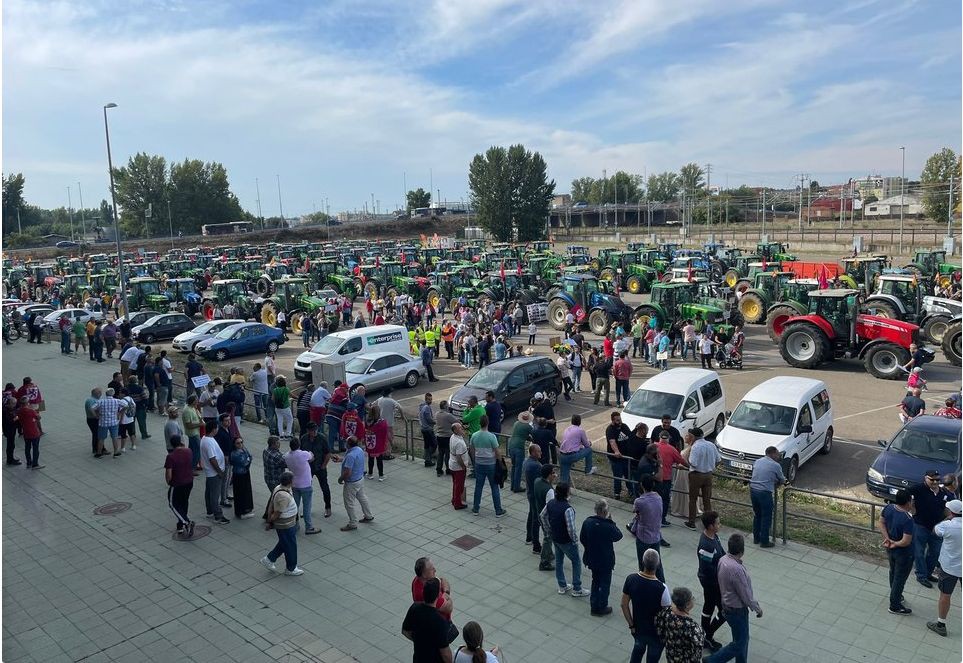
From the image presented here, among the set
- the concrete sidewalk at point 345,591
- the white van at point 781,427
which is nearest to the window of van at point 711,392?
the white van at point 781,427

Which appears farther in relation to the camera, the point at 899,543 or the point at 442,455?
the point at 442,455

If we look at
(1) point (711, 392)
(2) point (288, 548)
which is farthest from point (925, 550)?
(2) point (288, 548)

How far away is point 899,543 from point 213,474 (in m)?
8.72

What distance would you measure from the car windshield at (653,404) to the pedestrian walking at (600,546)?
240 inches

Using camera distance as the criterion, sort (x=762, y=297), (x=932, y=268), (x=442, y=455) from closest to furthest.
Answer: (x=442, y=455) < (x=762, y=297) < (x=932, y=268)

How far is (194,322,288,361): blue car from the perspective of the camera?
24125 millimetres

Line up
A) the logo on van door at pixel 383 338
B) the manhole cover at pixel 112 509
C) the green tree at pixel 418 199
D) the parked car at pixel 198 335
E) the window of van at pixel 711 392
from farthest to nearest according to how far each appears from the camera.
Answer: the green tree at pixel 418 199, the parked car at pixel 198 335, the logo on van door at pixel 383 338, the window of van at pixel 711 392, the manhole cover at pixel 112 509

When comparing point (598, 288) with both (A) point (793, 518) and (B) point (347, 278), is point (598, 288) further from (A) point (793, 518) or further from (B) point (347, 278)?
(A) point (793, 518)

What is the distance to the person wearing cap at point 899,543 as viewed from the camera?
7.37 m

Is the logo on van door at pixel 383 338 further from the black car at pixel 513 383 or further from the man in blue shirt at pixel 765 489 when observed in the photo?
the man in blue shirt at pixel 765 489

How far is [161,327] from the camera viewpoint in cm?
2791

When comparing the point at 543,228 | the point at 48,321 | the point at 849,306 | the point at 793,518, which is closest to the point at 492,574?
the point at 793,518

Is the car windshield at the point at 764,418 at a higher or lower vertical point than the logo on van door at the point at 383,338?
lower

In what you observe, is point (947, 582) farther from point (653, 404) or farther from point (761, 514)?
point (653, 404)
